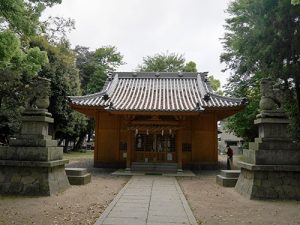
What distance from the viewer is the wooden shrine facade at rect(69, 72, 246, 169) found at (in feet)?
64.5

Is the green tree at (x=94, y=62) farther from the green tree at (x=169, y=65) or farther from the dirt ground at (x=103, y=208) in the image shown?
the dirt ground at (x=103, y=208)

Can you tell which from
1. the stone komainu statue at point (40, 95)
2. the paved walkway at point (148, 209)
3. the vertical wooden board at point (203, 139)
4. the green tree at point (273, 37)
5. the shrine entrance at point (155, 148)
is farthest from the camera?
the vertical wooden board at point (203, 139)

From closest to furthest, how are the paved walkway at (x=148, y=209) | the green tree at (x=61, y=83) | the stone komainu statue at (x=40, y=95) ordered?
the paved walkway at (x=148, y=209), the stone komainu statue at (x=40, y=95), the green tree at (x=61, y=83)

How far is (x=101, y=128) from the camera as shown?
71.7 ft

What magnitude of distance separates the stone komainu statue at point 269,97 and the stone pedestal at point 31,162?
25.0 ft

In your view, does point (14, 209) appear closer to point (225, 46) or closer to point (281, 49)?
point (281, 49)

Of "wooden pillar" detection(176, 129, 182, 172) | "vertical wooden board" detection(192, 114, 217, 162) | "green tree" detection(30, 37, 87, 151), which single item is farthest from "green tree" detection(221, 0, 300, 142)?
"green tree" detection(30, 37, 87, 151)

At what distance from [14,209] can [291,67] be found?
1294cm

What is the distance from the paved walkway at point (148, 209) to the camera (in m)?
7.38

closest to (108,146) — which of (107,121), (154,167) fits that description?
(107,121)

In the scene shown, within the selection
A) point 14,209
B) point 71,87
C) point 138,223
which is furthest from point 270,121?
point 71,87

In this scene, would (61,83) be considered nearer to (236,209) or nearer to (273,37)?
(273,37)

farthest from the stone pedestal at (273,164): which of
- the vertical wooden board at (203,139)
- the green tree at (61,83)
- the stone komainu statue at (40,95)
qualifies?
the green tree at (61,83)

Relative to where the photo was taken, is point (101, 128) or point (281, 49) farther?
point (101, 128)
